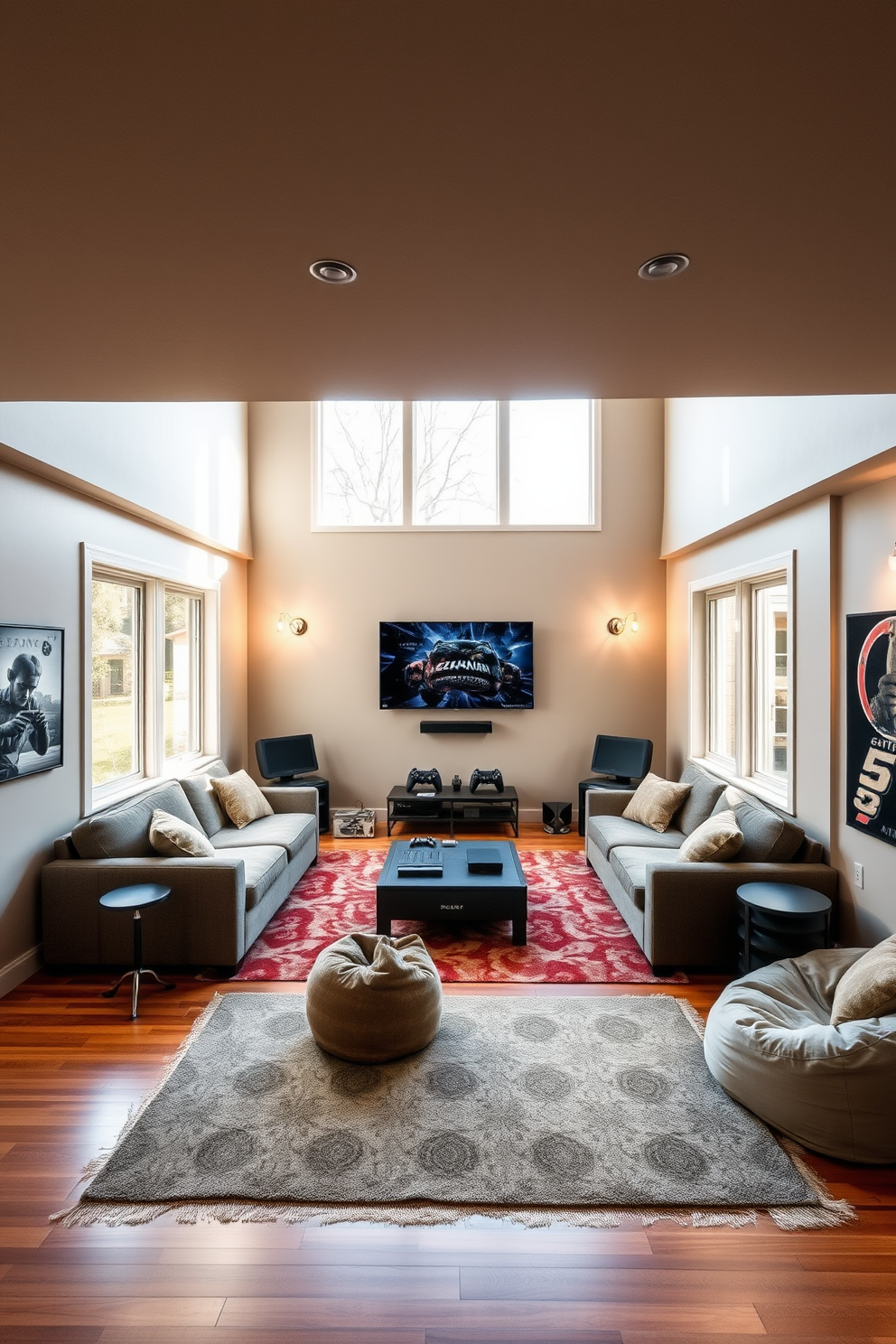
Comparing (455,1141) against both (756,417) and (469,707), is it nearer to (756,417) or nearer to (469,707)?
(756,417)

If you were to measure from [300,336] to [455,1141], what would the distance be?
2637mm

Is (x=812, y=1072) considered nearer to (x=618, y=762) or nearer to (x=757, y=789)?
(x=757, y=789)

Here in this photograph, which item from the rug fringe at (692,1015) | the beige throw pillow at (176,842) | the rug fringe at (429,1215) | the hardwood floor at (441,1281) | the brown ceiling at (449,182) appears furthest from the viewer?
the beige throw pillow at (176,842)

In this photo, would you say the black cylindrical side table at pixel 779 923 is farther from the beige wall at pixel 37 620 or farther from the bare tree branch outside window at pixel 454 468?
the bare tree branch outside window at pixel 454 468

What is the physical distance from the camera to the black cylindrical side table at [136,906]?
10.8 ft

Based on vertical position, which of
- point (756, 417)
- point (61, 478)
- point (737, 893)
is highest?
point (756, 417)

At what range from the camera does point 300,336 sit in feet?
7.29

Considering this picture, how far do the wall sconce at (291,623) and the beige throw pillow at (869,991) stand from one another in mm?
5275

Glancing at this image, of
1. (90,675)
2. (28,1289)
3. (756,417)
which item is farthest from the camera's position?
(756,417)

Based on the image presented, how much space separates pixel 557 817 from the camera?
6.51m

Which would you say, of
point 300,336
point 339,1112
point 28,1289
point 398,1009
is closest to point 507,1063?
point 398,1009

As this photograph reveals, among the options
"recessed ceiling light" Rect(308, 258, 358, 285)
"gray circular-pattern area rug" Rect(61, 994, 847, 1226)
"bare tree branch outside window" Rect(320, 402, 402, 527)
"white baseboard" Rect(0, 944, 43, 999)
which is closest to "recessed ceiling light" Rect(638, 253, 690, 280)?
"recessed ceiling light" Rect(308, 258, 358, 285)

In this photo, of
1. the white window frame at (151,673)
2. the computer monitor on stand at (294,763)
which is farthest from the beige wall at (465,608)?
the white window frame at (151,673)

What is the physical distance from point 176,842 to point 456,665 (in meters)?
3.43
